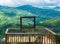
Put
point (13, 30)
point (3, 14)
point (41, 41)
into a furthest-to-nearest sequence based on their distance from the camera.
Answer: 1. point (3, 14)
2. point (13, 30)
3. point (41, 41)

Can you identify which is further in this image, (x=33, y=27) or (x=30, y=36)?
(x=33, y=27)

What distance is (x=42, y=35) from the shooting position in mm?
9180

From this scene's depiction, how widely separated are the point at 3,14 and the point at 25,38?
7257 inches

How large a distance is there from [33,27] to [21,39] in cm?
272

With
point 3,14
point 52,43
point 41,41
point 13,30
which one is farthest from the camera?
point 3,14

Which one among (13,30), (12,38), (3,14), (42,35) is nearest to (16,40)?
(12,38)

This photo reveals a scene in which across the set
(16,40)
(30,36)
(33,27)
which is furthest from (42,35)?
(33,27)

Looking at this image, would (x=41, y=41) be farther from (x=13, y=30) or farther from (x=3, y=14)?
(x=3, y=14)

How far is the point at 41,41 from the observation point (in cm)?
1058

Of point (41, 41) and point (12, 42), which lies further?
point (41, 41)

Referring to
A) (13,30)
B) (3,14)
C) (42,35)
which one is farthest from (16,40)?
(3,14)

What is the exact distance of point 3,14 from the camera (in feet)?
629

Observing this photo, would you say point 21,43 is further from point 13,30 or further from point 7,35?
point 13,30

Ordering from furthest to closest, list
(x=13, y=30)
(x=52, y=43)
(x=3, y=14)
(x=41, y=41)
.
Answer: (x=3, y=14) < (x=13, y=30) < (x=41, y=41) < (x=52, y=43)
